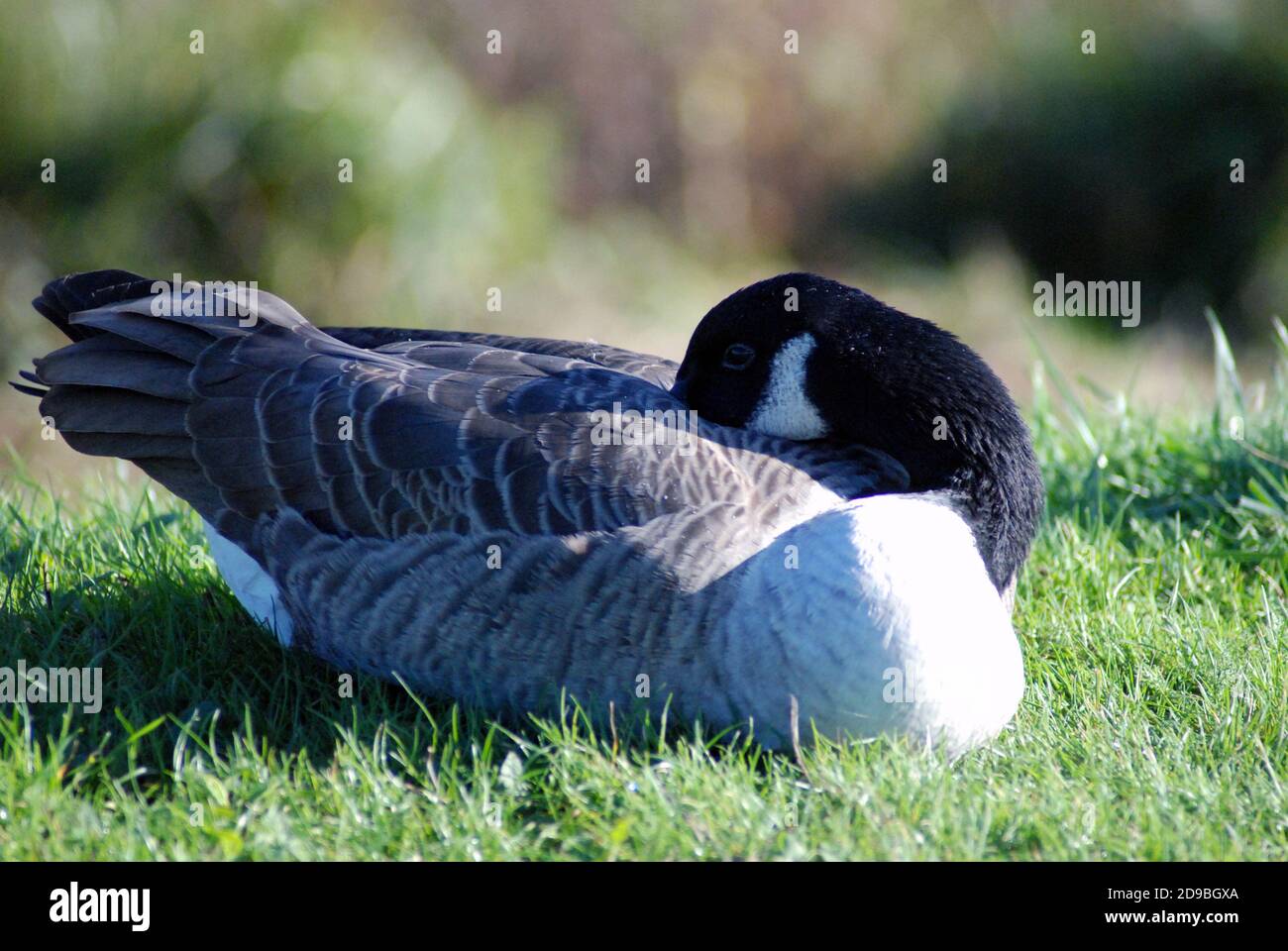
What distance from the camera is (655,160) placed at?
13.6 metres

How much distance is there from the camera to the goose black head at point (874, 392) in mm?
4156

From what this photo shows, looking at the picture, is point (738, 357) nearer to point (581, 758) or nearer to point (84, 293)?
point (581, 758)

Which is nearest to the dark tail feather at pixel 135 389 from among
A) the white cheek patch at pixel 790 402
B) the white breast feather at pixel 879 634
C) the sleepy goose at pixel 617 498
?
the sleepy goose at pixel 617 498

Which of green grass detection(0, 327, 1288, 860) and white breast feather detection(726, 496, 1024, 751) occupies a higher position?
white breast feather detection(726, 496, 1024, 751)

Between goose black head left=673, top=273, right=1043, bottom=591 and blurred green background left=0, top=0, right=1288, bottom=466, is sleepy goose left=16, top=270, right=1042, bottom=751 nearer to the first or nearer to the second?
goose black head left=673, top=273, right=1043, bottom=591

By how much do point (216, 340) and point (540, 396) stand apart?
1.24 metres

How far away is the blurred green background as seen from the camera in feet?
31.2

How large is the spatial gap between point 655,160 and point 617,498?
33.8 feet

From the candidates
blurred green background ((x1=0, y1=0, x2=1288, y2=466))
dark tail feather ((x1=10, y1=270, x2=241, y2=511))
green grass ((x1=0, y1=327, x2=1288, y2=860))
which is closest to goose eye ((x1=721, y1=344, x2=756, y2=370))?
green grass ((x1=0, y1=327, x2=1288, y2=860))
